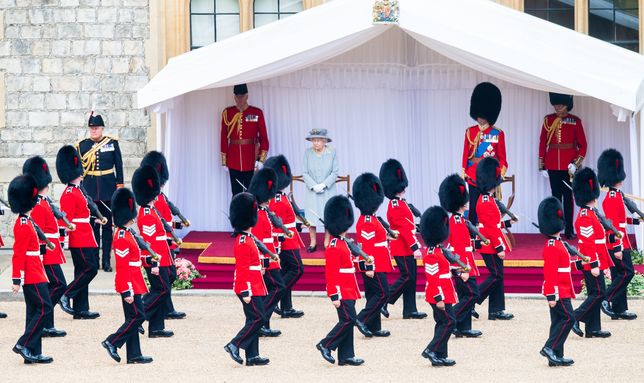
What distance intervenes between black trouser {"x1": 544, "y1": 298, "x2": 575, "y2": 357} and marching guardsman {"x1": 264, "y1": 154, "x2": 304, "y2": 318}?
8.48ft

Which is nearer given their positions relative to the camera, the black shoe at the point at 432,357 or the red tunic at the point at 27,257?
the black shoe at the point at 432,357

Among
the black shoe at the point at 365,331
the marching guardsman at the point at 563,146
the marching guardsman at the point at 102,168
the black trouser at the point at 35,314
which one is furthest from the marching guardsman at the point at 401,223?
the marching guardsman at the point at 102,168

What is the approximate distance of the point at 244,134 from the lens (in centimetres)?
1540

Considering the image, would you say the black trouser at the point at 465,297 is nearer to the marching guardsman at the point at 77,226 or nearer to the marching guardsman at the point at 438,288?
the marching guardsman at the point at 438,288

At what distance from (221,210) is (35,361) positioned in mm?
5346

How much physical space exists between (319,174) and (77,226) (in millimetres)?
2838

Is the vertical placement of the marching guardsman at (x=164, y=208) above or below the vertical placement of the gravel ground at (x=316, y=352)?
above

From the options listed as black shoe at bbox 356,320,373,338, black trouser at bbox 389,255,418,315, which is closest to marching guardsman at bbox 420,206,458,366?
black shoe at bbox 356,320,373,338

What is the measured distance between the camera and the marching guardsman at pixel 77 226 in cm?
1235

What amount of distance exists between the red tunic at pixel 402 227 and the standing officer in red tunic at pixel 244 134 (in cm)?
338

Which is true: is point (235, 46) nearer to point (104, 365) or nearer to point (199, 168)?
point (199, 168)

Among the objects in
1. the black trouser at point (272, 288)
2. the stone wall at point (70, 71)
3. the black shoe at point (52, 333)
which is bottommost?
the black shoe at point (52, 333)

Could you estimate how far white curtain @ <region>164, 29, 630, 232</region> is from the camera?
51.1 feet

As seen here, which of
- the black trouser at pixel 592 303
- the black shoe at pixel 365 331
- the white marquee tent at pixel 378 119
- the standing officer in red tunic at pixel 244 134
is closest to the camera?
the black trouser at pixel 592 303
